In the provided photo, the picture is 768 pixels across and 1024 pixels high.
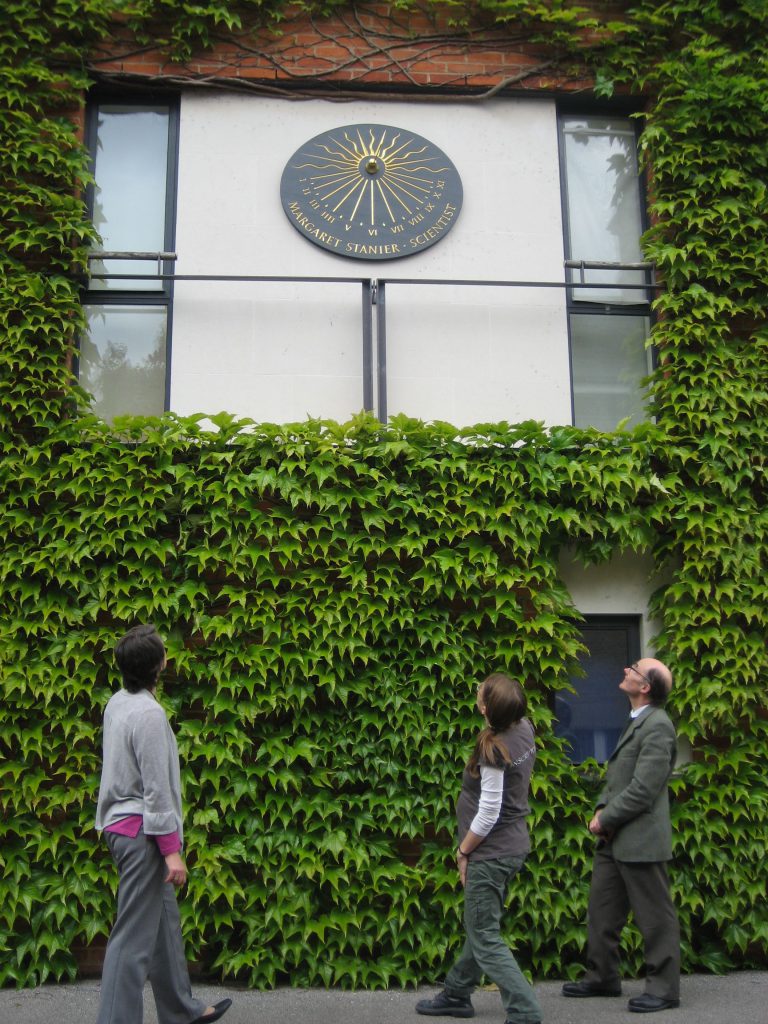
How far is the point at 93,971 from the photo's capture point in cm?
618

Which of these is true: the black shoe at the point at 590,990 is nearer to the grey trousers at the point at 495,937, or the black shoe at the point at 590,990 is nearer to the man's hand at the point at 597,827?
the man's hand at the point at 597,827

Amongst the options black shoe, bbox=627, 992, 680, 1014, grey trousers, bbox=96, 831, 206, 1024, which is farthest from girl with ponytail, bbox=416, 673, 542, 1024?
grey trousers, bbox=96, 831, 206, 1024

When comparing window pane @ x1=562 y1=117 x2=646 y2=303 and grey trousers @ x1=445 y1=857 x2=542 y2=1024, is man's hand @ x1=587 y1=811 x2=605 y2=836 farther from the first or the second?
window pane @ x1=562 y1=117 x2=646 y2=303

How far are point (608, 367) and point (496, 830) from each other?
3.69m

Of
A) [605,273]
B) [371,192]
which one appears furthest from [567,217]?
[371,192]

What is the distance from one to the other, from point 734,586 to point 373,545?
90.1 inches

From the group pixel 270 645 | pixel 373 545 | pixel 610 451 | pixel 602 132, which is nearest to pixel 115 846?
pixel 270 645

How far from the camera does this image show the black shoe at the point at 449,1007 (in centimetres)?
536

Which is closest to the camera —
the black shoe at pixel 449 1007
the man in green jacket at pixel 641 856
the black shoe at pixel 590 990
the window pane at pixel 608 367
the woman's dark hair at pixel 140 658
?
the woman's dark hair at pixel 140 658

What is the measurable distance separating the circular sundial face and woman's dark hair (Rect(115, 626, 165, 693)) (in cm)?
351

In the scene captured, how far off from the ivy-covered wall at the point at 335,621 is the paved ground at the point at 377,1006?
0.14m

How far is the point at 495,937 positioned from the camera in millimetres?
4859

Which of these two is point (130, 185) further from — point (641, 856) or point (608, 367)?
point (641, 856)

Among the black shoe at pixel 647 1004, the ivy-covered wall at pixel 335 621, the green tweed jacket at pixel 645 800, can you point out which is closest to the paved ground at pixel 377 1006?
the black shoe at pixel 647 1004
